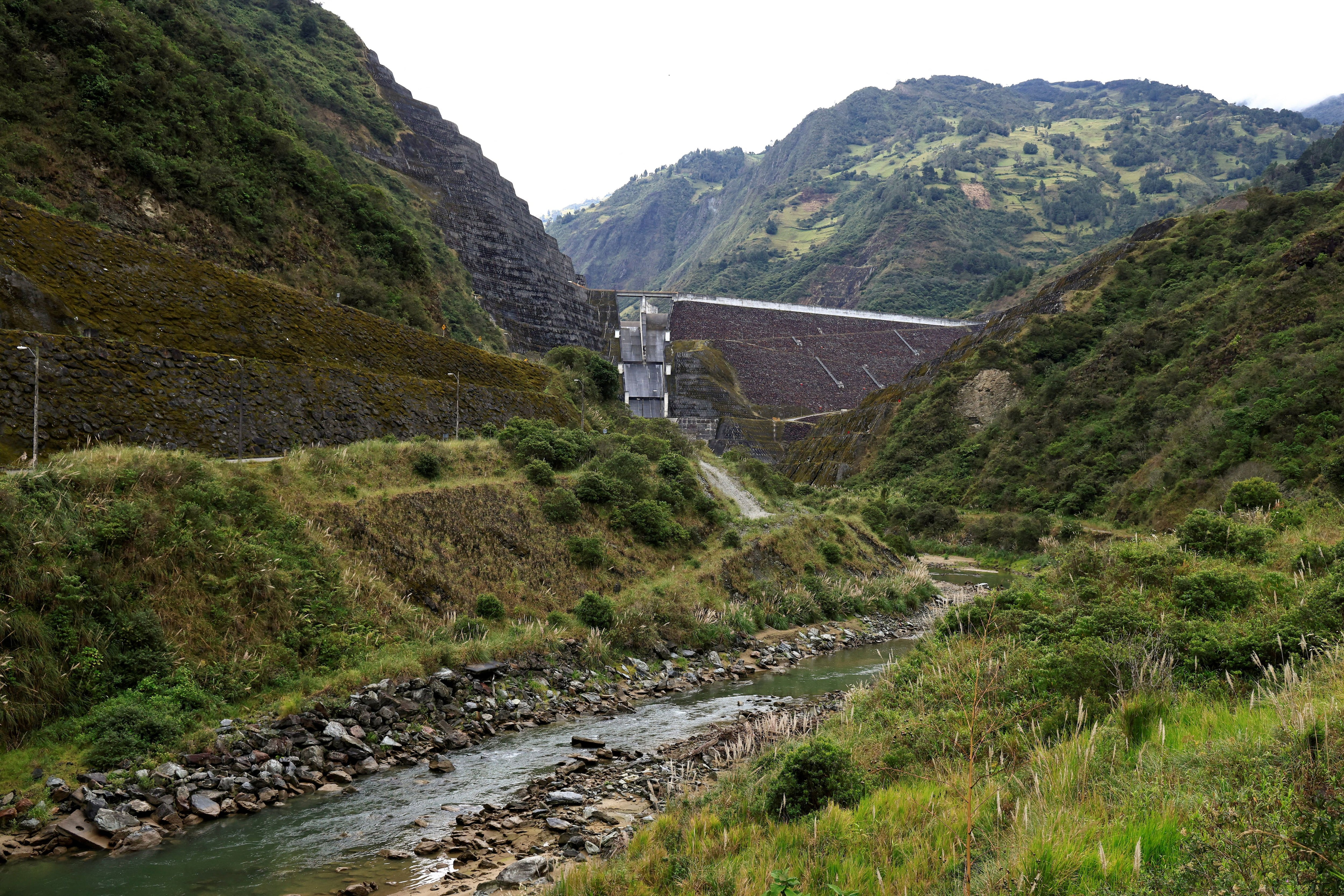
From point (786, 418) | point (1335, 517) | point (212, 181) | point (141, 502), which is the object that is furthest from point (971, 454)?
point (141, 502)

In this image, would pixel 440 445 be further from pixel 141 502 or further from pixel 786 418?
pixel 786 418

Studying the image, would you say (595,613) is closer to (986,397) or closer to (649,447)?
(649,447)

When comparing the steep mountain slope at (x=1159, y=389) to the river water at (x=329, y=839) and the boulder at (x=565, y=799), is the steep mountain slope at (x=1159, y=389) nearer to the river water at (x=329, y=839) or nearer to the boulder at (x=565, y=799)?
the river water at (x=329, y=839)

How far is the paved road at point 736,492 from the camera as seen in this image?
116 ft

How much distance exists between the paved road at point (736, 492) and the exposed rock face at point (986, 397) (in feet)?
84.8

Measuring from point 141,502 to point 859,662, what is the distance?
697 inches

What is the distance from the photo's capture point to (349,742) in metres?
12.6

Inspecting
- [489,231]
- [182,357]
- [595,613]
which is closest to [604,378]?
[595,613]

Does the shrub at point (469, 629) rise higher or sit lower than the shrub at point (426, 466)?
lower

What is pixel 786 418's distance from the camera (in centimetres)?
8338

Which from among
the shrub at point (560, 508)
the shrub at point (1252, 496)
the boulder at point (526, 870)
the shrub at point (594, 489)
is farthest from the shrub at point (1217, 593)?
the shrub at point (594, 489)

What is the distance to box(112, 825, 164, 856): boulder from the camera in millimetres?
9234

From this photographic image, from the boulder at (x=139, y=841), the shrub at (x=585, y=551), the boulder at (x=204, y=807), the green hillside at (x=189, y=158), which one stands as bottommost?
the boulder at (x=204, y=807)

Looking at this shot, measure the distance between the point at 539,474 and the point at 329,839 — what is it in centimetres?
1549
